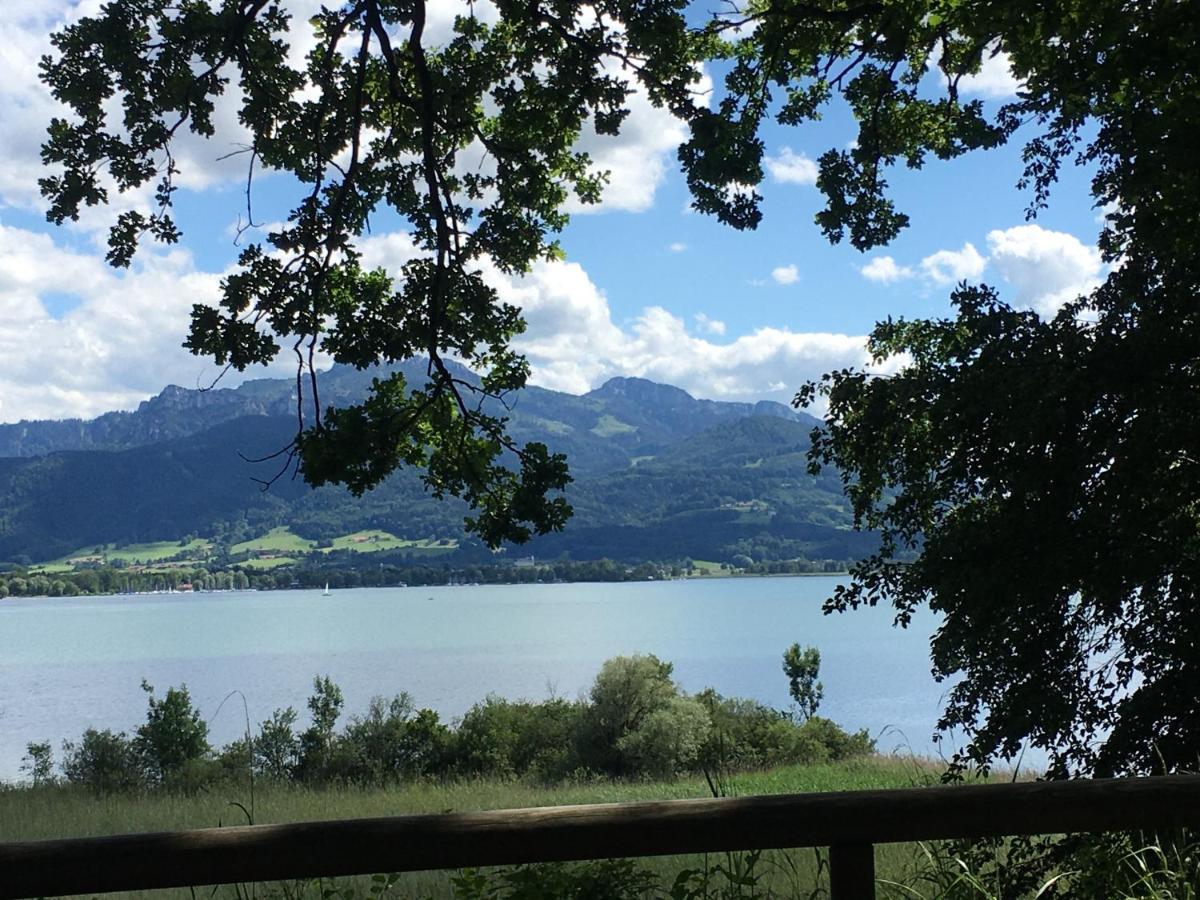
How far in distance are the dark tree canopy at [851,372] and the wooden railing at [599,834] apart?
378cm

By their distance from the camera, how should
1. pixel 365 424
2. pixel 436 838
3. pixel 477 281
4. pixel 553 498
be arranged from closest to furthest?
pixel 436 838
pixel 365 424
pixel 553 498
pixel 477 281

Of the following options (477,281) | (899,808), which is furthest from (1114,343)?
(899,808)

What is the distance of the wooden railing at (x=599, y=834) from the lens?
2018 mm

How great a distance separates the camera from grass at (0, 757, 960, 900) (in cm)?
1171

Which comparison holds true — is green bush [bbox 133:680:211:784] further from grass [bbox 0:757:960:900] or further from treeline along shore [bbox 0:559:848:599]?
treeline along shore [bbox 0:559:848:599]

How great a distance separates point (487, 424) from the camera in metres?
6.48

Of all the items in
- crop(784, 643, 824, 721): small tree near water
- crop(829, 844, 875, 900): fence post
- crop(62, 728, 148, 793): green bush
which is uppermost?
crop(829, 844, 875, 900): fence post

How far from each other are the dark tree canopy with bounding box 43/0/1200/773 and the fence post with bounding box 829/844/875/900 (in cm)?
383

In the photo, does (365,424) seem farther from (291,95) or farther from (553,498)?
(291,95)

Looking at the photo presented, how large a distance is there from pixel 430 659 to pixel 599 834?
77.7m

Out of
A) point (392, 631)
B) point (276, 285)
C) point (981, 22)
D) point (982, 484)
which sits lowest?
point (392, 631)

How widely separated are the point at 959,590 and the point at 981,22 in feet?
11.2

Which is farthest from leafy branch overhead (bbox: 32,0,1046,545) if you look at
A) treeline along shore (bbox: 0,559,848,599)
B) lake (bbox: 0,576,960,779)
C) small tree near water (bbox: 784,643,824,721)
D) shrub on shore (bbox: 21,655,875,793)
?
treeline along shore (bbox: 0,559,848,599)

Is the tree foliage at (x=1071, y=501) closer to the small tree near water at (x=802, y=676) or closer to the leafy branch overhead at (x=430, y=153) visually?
the leafy branch overhead at (x=430, y=153)
